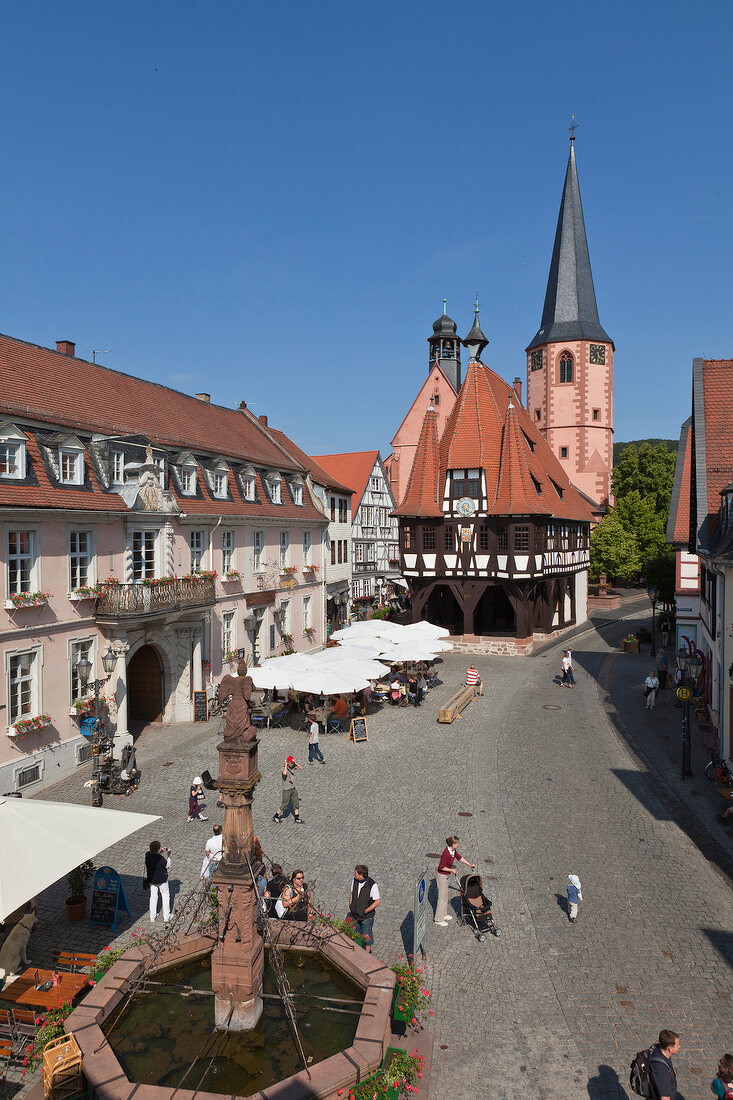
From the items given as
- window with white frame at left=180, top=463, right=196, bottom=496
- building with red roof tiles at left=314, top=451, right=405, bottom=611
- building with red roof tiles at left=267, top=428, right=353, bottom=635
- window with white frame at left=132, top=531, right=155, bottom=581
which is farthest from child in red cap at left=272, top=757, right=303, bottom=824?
building with red roof tiles at left=314, top=451, right=405, bottom=611

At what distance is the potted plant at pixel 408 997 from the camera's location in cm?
732

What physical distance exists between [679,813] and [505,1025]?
790cm

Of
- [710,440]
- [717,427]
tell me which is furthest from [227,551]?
[717,427]

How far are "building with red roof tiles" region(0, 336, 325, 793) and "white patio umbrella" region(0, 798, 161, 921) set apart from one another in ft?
18.8

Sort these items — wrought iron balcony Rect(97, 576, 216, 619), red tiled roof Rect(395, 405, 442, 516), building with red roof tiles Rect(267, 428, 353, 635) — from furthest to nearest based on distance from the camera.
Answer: red tiled roof Rect(395, 405, 442, 516) < building with red roof tiles Rect(267, 428, 353, 635) < wrought iron balcony Rect(97, 576, 216, 619)

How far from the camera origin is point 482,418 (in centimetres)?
3562

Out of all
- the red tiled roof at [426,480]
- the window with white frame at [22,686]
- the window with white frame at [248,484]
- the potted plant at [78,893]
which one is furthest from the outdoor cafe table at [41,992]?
the red tiled roof at [426,480]

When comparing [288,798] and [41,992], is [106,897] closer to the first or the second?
[41,992]

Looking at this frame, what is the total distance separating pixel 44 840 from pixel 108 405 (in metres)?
16.0

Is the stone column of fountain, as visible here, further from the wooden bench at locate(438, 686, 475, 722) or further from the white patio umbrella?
A: the wooden bench at locate(438, 686, 475, 722)

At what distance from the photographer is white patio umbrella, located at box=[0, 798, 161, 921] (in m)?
7.83

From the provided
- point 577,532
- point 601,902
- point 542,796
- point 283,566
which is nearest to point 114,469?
point 283,566

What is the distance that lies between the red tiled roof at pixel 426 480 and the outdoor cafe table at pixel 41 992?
92.3ft

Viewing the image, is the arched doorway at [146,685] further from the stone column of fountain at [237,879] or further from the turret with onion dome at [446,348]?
the turret with onion dome at [446,348]
